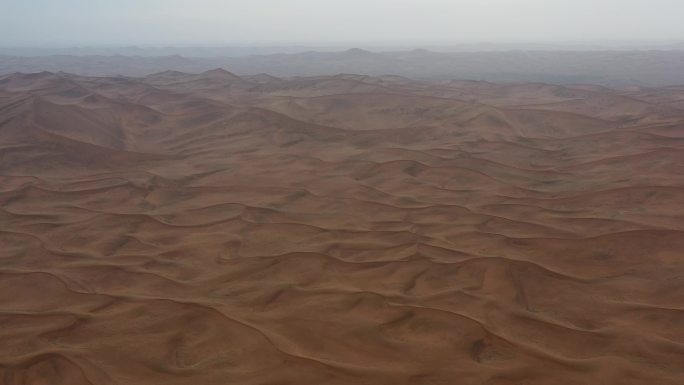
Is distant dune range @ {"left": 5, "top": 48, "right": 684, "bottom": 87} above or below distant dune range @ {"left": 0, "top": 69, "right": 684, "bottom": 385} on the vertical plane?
above

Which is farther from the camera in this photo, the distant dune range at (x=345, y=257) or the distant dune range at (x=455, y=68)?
the distant dune range at (x=455, y=68)

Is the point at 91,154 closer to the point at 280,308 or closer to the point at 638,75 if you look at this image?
the point at 280,308

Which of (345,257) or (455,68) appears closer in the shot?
(345,257)

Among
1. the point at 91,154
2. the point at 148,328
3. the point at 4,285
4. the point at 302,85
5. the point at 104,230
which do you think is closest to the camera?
the point at 148,328

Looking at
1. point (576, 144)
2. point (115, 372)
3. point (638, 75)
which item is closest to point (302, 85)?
point (576, 144)

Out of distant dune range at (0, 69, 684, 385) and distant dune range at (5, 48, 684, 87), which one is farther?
distant dune range at (5, 48, 684, 87)

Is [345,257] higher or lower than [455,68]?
lower

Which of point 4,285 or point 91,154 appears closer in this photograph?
point 4,285

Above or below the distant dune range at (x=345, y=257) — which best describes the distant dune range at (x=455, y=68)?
above
